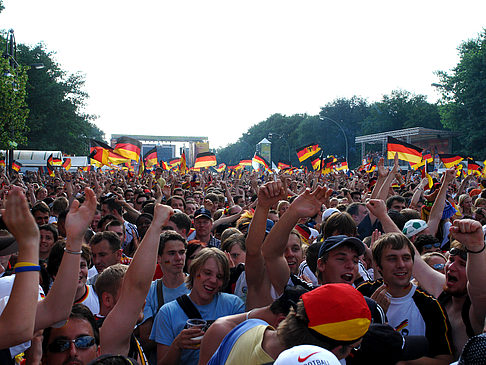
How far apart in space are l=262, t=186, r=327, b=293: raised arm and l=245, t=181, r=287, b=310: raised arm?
2.5 inches

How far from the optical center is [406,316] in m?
3.50

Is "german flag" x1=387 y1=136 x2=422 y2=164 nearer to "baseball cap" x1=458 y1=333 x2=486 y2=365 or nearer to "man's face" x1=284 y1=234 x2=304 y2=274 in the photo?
"man's face" x1=284 y1=234 x2=304 y2=274

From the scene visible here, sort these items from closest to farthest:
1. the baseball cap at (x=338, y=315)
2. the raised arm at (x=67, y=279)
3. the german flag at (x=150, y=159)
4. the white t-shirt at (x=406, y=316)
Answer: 1. the baseball cap at (x=338, y=315)
2. the raised arm at (x=67, y=279)
3. the white t-shirt at (x=406, y=316)
4. the german flag at (x=150, y=159)

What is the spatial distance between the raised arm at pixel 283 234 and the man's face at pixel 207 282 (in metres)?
0.42

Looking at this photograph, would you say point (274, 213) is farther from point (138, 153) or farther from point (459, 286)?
point (138, 153)

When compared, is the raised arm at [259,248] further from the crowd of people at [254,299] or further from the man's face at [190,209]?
the man's face at [190,209]

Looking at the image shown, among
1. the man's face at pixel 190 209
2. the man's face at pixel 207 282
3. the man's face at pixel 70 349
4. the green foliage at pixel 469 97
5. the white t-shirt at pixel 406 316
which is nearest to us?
the man's face at pixel 70 349

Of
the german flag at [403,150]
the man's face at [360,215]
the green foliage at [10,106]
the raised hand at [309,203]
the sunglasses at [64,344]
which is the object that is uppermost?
the green foliage at [10,106]

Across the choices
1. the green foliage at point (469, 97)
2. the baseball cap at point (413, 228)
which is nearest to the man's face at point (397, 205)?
the baseball cap at point (413, 228)

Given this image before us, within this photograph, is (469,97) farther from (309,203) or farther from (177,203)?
(309,203)

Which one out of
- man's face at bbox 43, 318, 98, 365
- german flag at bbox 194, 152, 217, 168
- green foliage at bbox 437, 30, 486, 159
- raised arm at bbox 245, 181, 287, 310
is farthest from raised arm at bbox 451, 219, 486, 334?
green foliage at bbox 437, 30, 486, 159

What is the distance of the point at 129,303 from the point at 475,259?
210cm

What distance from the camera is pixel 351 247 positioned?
3926 millimetres

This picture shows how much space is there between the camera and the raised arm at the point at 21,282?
2391mm
